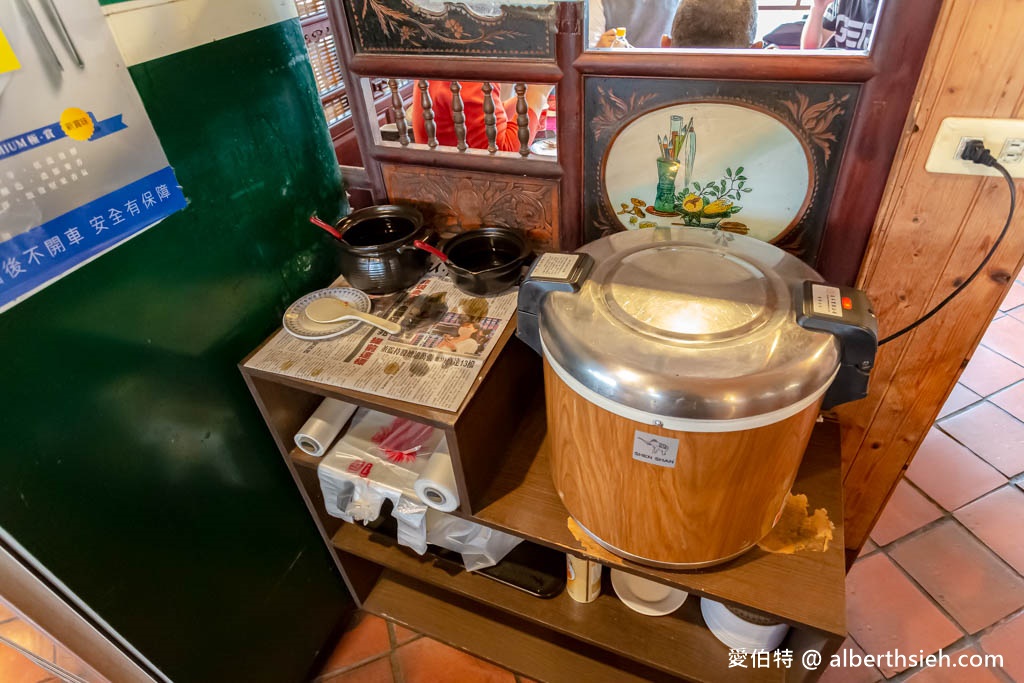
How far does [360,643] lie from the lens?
1602 millimetres

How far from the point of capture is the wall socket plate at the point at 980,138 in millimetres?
819

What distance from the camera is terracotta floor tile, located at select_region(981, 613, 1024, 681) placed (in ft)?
4.60

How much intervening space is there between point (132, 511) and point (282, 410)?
0.96ft

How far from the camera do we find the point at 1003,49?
771 millimetres

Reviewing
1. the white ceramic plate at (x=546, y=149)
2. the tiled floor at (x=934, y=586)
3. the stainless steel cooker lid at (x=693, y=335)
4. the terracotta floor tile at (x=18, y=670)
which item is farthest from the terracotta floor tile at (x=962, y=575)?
the terracotta floor tile at (x=18, y=670)

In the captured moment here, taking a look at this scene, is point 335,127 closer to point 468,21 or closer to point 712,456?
point 468,21

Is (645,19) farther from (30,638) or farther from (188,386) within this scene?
(30,638)

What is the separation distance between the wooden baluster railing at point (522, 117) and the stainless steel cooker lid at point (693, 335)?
33 cm

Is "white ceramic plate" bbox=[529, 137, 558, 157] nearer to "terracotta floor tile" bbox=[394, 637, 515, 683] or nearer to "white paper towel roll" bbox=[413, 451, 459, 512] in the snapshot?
"white paper towel roll" bbox=[413, 451, 459, 512]

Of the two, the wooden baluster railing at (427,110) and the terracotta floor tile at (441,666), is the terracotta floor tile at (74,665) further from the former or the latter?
the wooden baluster railing at (427,110)

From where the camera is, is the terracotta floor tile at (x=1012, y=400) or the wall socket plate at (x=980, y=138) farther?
the terracotta floor tile at (x=1012, y=400)

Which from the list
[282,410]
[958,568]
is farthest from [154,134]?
[958,568]

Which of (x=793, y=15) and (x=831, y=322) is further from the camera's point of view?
(x=793, y=15)

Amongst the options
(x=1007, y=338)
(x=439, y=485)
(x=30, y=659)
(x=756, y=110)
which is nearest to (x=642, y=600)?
(x=439, y=485)
